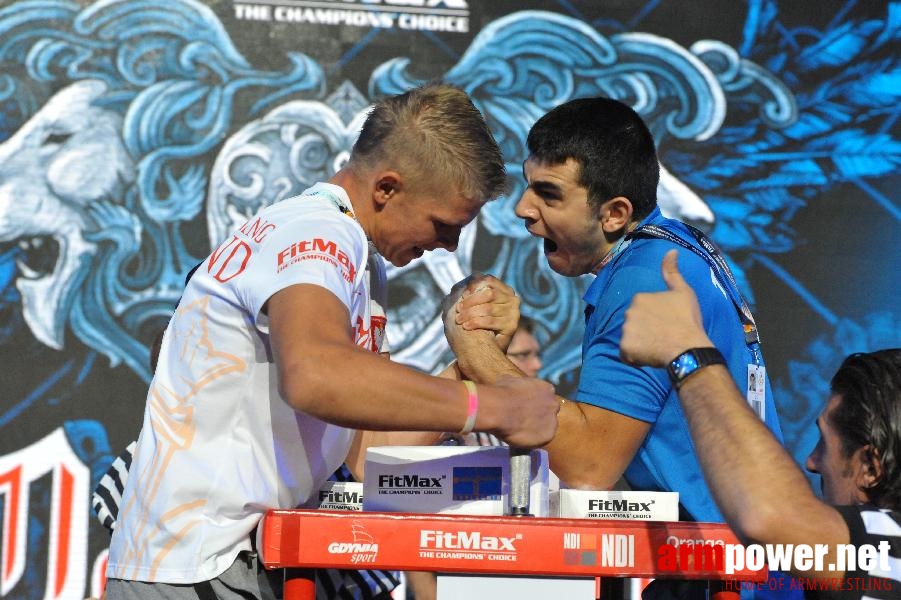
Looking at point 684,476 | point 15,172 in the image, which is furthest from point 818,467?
point 15,172

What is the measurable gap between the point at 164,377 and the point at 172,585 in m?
0.39

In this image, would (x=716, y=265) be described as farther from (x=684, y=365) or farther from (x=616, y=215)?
(x=684, y=365)

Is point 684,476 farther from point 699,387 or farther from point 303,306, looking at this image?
point 303,306

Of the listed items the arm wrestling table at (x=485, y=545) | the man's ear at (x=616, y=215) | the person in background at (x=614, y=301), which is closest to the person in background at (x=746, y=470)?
the arm wrestling table at (x=485, y=545)

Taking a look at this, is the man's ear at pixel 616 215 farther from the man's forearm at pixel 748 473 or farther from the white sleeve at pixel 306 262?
the man's forearm at pixel 748 473

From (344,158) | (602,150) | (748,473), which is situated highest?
(344,158)

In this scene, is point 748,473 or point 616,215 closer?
point 748,473

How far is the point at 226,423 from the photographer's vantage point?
6.39ft

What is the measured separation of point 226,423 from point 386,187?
1.99 feet

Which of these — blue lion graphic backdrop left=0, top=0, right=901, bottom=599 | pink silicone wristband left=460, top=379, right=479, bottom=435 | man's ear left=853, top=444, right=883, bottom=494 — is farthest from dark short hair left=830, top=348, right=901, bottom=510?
blue lion graphic backdrop left=0, top=0, right=901, bottom=599

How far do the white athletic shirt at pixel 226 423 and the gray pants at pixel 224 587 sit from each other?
21 mm

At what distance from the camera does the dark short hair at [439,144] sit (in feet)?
7.18

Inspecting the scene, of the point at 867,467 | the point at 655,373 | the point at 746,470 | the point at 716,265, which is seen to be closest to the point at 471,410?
the point at 746,470

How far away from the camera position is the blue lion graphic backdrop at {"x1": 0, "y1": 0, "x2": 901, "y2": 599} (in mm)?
4656
